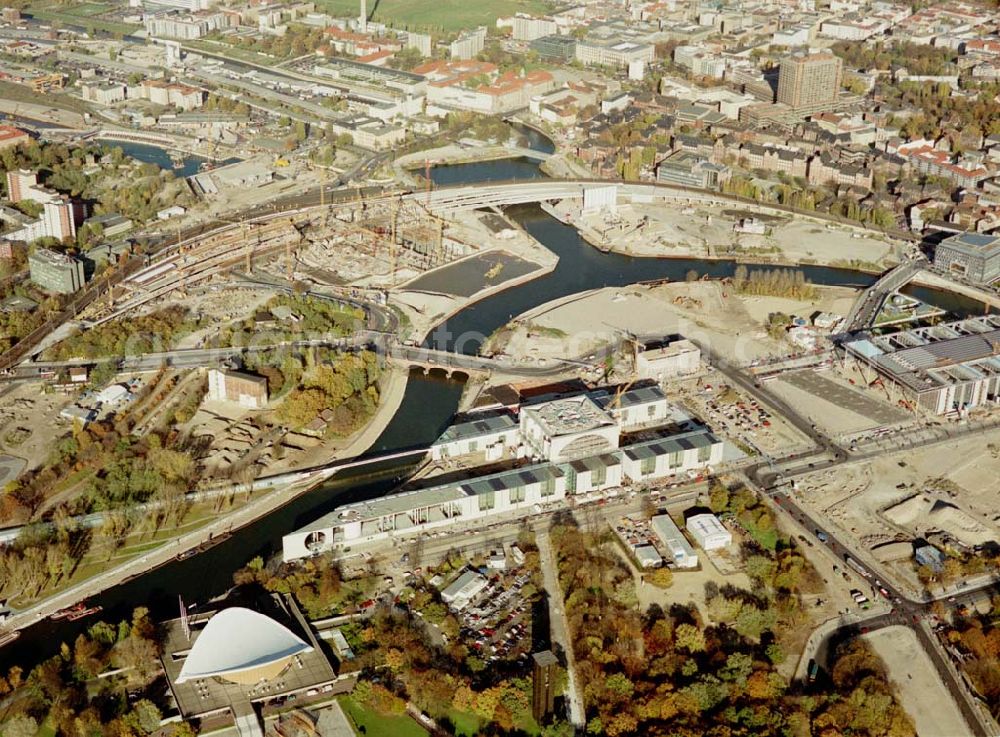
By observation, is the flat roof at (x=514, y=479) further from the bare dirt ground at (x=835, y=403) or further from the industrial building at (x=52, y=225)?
the industrial building at (x=52, y=225)

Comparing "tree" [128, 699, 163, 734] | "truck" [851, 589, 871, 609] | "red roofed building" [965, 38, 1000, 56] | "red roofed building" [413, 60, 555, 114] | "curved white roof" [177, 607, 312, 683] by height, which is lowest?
"tree" [128, 699, 163, 734]

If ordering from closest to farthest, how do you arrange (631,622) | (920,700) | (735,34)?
1. (920,700)
2. (631,622)
3. (735,34)

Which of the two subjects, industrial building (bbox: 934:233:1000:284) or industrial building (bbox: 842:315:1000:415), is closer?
industrial building (bbox: 842:315:1000:415)

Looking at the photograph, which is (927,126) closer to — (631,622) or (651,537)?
(651,537)

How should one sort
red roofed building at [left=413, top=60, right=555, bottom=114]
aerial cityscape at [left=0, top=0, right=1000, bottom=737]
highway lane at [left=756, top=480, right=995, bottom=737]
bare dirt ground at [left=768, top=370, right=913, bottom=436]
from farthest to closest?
1. red roofed building at [left=413, top=60, right=555, bottom=114]
2. bare dirt ground at [left=768, top=370, right=913, bottom=436]
3. aerial cityscape at [left=0, top=0, right=1000, bottom=737]
4. highway lane at [left=756, top=480, right=995, bottom=737]

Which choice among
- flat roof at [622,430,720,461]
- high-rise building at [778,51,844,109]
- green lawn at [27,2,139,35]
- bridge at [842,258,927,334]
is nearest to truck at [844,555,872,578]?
flat roof at [622,430,720,461]

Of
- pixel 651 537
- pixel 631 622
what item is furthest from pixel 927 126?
pixel 631 622

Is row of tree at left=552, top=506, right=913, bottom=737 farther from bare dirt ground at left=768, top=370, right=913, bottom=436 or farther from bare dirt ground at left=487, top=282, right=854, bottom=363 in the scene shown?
bare dirt ground at left=487, top=282, right=854, bottom=363
